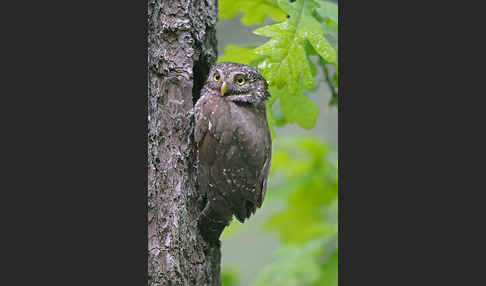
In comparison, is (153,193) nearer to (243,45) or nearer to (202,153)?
(202,153)

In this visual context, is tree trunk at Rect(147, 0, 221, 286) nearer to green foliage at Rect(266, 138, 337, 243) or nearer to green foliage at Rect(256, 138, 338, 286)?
green foliage at Rect(256, 138, 338, 286)

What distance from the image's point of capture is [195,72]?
2867 millimetres

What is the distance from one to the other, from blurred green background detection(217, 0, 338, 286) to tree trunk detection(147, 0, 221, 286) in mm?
332

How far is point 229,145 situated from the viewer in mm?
2607

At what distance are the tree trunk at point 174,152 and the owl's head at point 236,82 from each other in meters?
0.16

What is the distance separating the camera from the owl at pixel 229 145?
261 centimetres

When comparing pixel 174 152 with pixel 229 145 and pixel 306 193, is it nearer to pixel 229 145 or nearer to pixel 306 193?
pixel 229 145

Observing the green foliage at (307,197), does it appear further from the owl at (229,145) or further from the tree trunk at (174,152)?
the tree trunk at (174,152)

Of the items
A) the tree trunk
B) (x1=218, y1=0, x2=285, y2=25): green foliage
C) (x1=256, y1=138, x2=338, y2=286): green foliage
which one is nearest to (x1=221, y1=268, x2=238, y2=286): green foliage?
(x1=256, y1=138, x2=338, y2=286): green foliage

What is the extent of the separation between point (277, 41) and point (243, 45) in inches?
22.1

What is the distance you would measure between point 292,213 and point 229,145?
218cm

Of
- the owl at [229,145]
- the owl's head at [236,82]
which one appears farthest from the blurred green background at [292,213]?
the owl's head at [236,82]

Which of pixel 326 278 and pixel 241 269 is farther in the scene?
pixel 326 278

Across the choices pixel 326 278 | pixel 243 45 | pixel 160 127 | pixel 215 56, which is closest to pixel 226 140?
pixel 160 127
